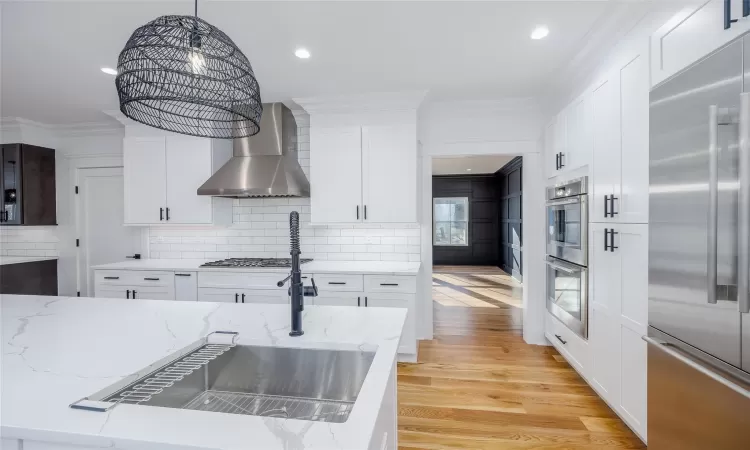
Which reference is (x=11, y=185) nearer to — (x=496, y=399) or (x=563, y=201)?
(x=496, y=399)

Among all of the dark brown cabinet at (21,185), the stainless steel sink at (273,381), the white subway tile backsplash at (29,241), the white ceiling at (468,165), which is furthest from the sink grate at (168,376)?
the white ceiling at (468,165)

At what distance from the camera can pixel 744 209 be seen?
1.11 metres

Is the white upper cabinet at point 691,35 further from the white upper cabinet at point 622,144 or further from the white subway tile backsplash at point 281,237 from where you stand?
the white subway tile backsplash at point 281,237

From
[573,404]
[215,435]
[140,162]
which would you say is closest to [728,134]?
[215,435]

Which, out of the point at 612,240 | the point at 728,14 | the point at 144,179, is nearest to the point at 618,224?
the point at 612,240

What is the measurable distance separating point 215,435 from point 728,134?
184 cm

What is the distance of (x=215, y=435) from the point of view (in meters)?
0.70

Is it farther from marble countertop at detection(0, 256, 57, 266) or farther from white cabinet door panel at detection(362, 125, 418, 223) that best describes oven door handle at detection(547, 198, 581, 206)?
marble countertop at detection(0, 256, 57, 266)

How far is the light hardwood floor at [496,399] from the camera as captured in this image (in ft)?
6.72

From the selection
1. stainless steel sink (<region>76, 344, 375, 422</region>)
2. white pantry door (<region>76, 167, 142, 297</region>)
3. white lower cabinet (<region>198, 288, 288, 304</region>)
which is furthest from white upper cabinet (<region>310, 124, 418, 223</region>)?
white pantry door (<region>76, 167, 142, 297</region>)

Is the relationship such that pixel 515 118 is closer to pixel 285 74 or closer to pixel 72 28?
pixel 285 74

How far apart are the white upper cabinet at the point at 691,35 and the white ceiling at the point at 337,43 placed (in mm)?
480

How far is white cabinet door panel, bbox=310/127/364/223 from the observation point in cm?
337

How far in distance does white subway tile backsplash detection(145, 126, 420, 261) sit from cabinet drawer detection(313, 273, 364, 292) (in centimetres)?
63
